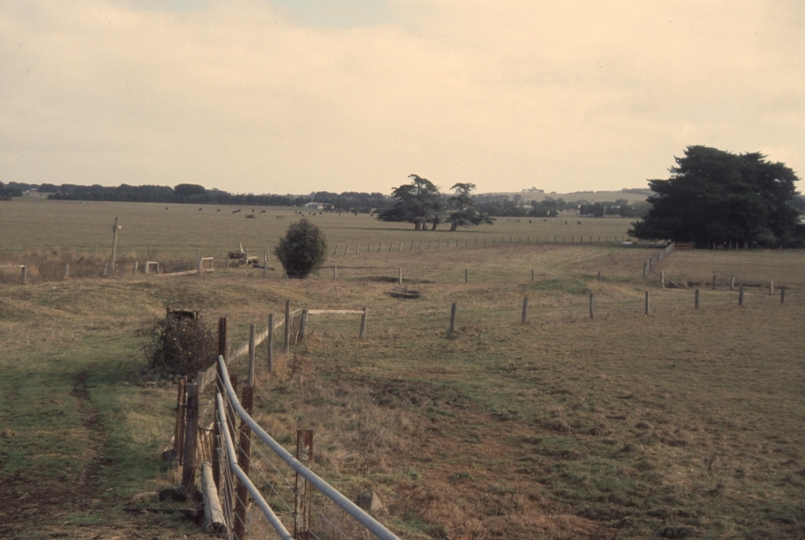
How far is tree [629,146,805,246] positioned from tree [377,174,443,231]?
4080cm

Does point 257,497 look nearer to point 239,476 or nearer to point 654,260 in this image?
point 239,476

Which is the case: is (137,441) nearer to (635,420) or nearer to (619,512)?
(619,512)

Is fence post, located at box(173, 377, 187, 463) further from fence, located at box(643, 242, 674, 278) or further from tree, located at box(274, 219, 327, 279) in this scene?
fence, located at box(643, 242, 674, 278)

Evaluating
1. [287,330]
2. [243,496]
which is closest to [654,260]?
[287,330]

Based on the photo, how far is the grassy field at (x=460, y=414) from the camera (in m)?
8.52

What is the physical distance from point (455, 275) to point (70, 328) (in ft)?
88.0

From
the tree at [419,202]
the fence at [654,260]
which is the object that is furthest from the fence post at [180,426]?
the tree at [419,202]

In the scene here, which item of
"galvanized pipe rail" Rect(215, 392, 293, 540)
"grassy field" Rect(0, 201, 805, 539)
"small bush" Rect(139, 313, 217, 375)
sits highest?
"galvanized pipe rail" Rect(215, 392, 293, 540)

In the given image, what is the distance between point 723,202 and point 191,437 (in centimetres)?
7700

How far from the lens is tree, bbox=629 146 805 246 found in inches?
3002

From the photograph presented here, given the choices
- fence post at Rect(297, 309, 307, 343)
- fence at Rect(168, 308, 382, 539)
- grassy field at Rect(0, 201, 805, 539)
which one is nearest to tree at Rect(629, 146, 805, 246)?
grassy field at Rect(0, 201, 805, 539)

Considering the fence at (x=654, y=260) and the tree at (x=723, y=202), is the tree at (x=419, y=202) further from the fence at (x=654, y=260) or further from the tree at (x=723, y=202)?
the fence at (x=654, y=260)

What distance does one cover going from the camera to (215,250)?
2347 inches

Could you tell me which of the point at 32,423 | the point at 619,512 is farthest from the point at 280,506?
the point at 32,423
